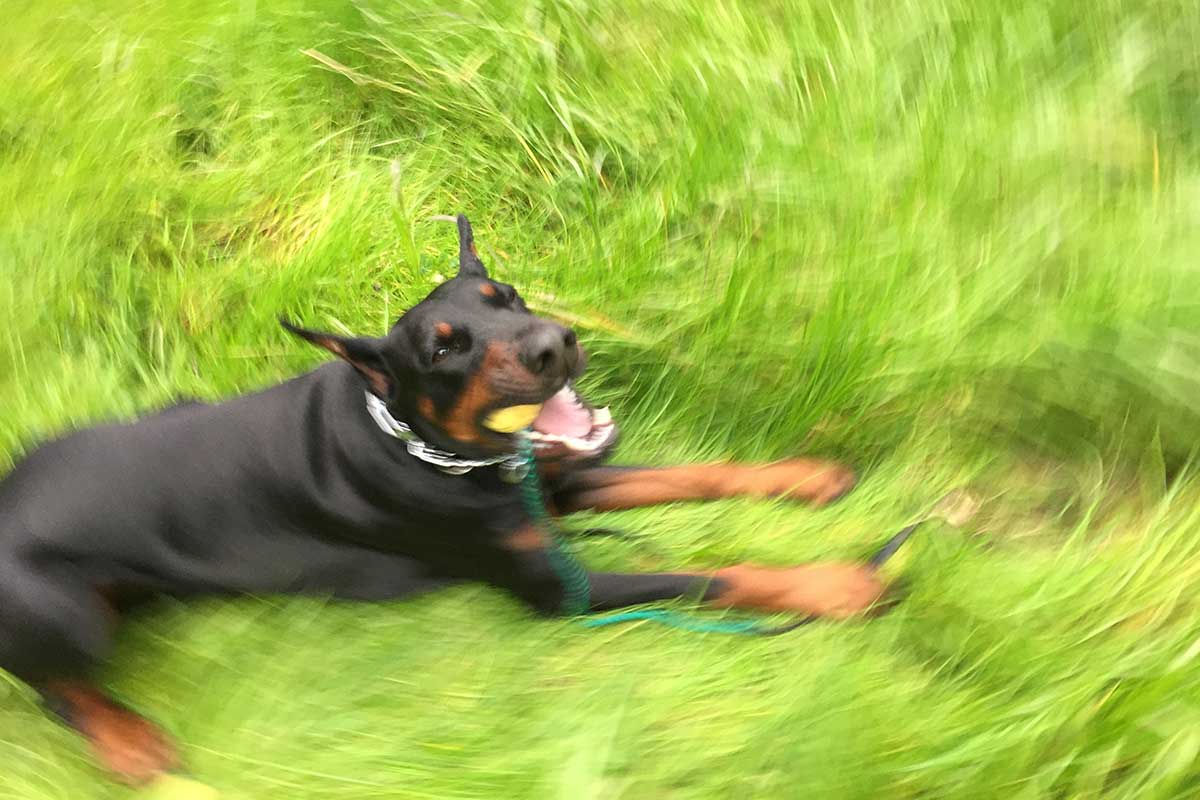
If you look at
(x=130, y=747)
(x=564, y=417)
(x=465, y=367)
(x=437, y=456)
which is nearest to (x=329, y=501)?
(x=437, y=456)

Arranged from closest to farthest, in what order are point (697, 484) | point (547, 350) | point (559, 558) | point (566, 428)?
point (547, 350)
point (559, 558)
point (566, 428)
point (697, 484)

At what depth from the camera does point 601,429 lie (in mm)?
2062

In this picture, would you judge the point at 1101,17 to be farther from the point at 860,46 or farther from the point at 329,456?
the point at 329,456

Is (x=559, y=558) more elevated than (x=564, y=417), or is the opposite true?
(x=564, y=417)

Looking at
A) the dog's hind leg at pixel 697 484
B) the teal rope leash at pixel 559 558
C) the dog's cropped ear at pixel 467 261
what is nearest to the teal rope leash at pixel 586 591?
the teal rope leash at pixel 559 558

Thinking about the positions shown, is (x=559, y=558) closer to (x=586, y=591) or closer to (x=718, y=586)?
(x=586, y=591)

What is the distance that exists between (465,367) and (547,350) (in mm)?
186

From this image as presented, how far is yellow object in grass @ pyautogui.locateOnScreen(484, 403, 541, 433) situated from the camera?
1.79m

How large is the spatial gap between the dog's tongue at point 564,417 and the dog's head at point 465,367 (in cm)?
9

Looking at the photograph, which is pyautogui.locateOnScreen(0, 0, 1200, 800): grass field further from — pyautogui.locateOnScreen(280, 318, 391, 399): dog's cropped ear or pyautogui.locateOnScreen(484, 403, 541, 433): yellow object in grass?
pyautogui.locateOnScreen(280, 318, 391, 399): dog's cropped ear

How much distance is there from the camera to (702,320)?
2.32 m

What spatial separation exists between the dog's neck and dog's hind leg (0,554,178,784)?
767 millimetres

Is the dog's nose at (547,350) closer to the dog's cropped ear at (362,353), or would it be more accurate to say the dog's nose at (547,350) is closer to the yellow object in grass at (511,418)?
the yellow object in grass at (511,418)

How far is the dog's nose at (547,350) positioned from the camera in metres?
1.77
